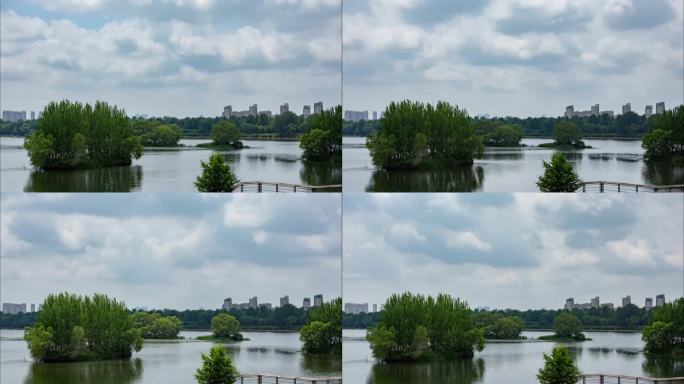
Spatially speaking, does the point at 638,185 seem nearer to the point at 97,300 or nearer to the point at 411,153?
the point at 411,153

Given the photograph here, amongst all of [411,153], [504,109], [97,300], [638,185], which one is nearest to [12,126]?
[97,300]

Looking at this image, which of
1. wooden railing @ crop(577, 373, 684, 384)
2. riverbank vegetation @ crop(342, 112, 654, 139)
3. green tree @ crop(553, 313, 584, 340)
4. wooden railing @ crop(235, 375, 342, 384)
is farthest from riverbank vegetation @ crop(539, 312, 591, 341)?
wooden railing @ crop(235, 375, 342, 384)

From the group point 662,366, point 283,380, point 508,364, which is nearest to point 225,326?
point 283,380

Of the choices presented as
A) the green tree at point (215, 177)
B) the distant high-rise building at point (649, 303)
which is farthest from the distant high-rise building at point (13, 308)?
the distant high-rise building at point (649, 303)

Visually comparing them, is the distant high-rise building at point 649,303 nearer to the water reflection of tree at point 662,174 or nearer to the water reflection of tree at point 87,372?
the water reflection of tree at point 662,174

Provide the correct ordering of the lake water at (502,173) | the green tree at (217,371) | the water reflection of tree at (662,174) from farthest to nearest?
the water reflection of tree at (662,174) < the lake water at (502,173) < the green tree at (217,371)

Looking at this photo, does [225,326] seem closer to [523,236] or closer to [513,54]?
[523,236]

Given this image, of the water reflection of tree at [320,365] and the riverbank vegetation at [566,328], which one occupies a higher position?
the riverbank vegetation at [566,328]
